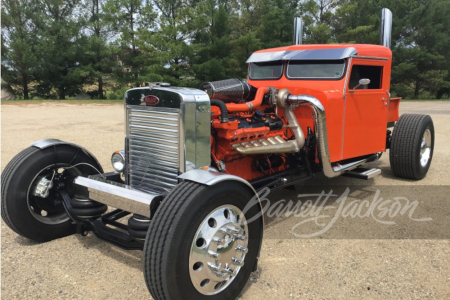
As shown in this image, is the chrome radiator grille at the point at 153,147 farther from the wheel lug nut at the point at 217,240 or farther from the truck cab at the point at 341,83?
the truck cab at the point at 341,83

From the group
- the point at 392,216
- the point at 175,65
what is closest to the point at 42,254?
the point at 392,216

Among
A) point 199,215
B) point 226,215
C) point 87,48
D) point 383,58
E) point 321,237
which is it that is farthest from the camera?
point 87,48

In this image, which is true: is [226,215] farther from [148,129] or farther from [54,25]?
[54,25]

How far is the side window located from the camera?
4.72 m

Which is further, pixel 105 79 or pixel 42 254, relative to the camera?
pixel 105 79

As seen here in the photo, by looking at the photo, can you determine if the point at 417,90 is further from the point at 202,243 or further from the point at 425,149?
the point at 202,243

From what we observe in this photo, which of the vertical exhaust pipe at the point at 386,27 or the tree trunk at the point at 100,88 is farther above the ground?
the vertical exhaust pipe at the point at 386,27

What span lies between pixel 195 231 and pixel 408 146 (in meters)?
4.47

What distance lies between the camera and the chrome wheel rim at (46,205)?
Answer: 11.4 feet

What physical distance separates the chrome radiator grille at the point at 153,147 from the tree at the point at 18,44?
24.9 metres

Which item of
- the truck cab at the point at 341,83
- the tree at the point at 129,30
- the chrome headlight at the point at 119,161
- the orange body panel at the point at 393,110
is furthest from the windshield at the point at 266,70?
the tree at the point at 129,30

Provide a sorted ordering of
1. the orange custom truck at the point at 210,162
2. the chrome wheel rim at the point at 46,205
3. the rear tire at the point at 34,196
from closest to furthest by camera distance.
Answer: the orange custom truck at the point at 210,162 < the rear tire at the point at 34,196 < the chrome wheel rim at the point at 46,205

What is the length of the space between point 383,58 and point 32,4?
1179 inches

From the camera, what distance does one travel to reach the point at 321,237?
3.87 meters
